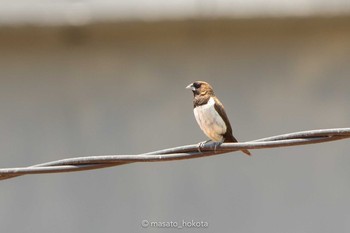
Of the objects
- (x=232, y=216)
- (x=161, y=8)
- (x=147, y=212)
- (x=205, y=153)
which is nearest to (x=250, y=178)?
(x=232, y=216)

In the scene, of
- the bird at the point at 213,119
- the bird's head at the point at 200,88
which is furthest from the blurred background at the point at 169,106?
the bird at the point at 213,119

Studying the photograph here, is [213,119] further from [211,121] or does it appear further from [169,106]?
[169,106]

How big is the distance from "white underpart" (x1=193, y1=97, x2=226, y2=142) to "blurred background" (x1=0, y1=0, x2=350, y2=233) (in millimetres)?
1824

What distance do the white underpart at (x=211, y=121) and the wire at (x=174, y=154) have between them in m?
1.09

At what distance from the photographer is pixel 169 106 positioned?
7.62 metres

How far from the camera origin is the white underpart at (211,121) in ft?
18.1

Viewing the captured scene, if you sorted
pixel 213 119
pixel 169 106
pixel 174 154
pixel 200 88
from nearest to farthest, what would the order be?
pixel 174 154 → pixel 213 119 → pixel 200 88 → pixel 169 106

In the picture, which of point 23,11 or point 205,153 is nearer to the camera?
point 205,153

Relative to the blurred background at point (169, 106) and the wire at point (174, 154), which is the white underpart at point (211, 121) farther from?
the blurred background at point (169, 106)

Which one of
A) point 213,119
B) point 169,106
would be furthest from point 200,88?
point 169,106

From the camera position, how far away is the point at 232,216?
7344mm

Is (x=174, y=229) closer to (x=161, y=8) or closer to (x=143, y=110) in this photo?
(x=143, y=110)

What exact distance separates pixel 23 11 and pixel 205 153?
10.8ft

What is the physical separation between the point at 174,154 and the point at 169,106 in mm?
3196
